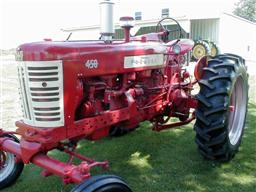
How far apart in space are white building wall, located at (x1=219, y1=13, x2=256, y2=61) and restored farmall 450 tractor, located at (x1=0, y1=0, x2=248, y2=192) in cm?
1633

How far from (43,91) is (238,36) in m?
19.2

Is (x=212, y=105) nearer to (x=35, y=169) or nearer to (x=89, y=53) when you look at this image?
(x=89, y=53)

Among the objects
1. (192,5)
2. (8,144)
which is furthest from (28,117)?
(192,5)

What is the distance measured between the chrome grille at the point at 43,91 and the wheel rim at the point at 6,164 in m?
0.98

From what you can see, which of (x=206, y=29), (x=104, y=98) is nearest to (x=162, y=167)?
(x=104, y=98)

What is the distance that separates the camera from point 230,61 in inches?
163

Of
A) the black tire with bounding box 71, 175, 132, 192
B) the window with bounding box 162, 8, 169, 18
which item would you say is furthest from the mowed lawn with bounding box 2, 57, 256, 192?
the window with bounding box 162, 8, 169, 18

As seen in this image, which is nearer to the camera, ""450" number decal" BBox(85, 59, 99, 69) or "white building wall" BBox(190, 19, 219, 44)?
""450" number decal" BBox(85, 59, 99, 69)

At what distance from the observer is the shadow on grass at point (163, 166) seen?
3.70 meters

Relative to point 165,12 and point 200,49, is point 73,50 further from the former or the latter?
point 165,12

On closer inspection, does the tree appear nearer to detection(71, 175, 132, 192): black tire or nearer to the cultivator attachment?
the cultivator attachment

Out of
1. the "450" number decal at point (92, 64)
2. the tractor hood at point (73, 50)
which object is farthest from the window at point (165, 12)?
the "450" number decal at point (92, 64)

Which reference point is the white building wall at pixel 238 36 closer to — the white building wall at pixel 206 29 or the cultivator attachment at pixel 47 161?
the white building wall at pixel 206 29

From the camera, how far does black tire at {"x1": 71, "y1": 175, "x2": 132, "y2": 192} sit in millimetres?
2561
